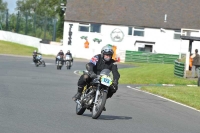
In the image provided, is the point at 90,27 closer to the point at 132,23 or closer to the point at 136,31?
the point at 132,23

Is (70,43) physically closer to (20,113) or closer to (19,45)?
(19,45)

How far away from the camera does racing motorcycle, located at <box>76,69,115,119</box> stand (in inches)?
503

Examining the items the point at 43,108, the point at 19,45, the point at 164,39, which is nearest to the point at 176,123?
the point at 43,108

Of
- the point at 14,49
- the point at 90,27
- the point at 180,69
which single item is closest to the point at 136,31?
the point at 90,27

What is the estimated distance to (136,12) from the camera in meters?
72.2

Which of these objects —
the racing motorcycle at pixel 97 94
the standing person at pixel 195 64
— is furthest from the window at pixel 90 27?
Result: the racing motorcycle at pixel 97 94

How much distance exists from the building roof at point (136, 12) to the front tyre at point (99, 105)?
5869 centimetres

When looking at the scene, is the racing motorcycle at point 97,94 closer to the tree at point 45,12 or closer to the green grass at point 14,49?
the green grass at point 14,49

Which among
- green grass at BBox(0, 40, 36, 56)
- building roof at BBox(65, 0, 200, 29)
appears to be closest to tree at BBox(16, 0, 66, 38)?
green grass at BBox(0, 40, 36, 56)

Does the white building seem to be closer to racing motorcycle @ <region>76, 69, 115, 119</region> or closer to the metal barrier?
the metal barrier

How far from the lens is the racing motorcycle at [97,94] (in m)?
12.8

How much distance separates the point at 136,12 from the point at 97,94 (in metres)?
59.7

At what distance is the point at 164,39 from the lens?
71.6m

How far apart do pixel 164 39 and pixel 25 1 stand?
9493 cm
